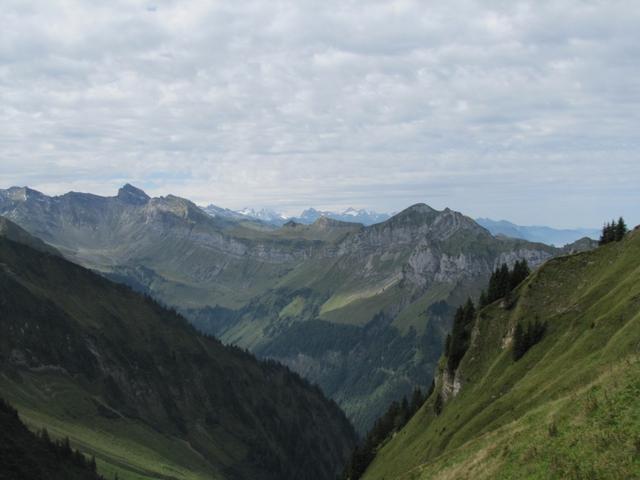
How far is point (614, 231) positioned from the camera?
125375 millimetres

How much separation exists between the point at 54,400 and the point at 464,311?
402ft

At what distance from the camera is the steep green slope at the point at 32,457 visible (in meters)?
90.9

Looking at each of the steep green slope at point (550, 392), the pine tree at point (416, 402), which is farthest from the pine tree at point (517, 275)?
the pine tree at point (416, 402)

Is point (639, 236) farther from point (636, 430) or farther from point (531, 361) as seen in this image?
point (636, 430)

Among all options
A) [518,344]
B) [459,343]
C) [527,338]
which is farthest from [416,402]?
[527,338]

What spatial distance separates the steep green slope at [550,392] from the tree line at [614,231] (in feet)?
59.1

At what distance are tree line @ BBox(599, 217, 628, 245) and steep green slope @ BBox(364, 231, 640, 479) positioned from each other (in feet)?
59.1

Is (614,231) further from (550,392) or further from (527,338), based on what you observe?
(550,392)

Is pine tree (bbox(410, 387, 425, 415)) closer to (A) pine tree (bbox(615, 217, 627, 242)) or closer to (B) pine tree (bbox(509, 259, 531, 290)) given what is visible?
(B) pine tree (bbox(509, 259, 531, 290))

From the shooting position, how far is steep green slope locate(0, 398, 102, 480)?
298 ft

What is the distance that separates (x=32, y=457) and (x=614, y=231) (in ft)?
395

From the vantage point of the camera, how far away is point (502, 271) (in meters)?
124

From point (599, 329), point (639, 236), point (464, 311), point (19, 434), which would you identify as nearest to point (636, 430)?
point (599, 329)

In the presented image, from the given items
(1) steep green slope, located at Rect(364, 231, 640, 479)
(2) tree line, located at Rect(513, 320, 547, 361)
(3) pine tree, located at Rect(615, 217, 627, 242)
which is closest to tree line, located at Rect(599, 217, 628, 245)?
(3) pine tree, located at Rect(615, 217, 627, 242)
